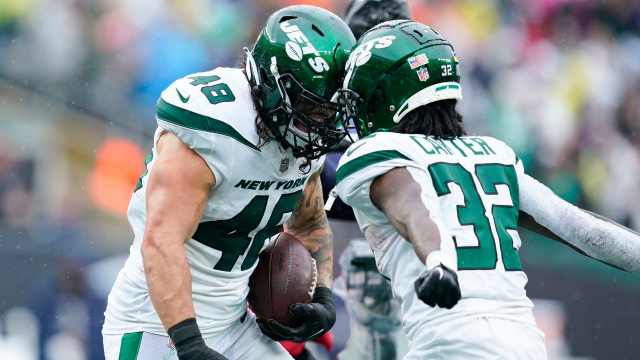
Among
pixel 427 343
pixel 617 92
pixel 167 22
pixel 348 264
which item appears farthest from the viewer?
pixel 617 92

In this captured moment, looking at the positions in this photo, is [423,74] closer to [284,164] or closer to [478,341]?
[284,164]

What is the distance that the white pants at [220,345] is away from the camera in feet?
6.84

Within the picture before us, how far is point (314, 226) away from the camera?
2641 mm

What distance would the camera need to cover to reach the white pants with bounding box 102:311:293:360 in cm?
208

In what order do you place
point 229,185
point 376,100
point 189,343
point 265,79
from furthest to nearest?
point 265,79 < point 229,185 < point 376,100 < point 189,343

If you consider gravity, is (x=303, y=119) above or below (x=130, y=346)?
above

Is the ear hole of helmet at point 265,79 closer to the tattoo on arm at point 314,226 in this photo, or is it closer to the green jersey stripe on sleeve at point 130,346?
the tattoo on arm at point 314,226

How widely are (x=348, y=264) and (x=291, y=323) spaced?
4.86 ft

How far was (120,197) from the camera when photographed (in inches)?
200

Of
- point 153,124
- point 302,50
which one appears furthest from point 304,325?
point 153,124

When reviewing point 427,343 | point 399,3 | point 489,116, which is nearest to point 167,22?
point 399,3

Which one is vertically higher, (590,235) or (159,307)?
(590,235)

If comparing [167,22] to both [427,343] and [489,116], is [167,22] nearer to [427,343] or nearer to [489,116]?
[489,116]

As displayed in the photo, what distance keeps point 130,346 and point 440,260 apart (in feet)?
3.98
